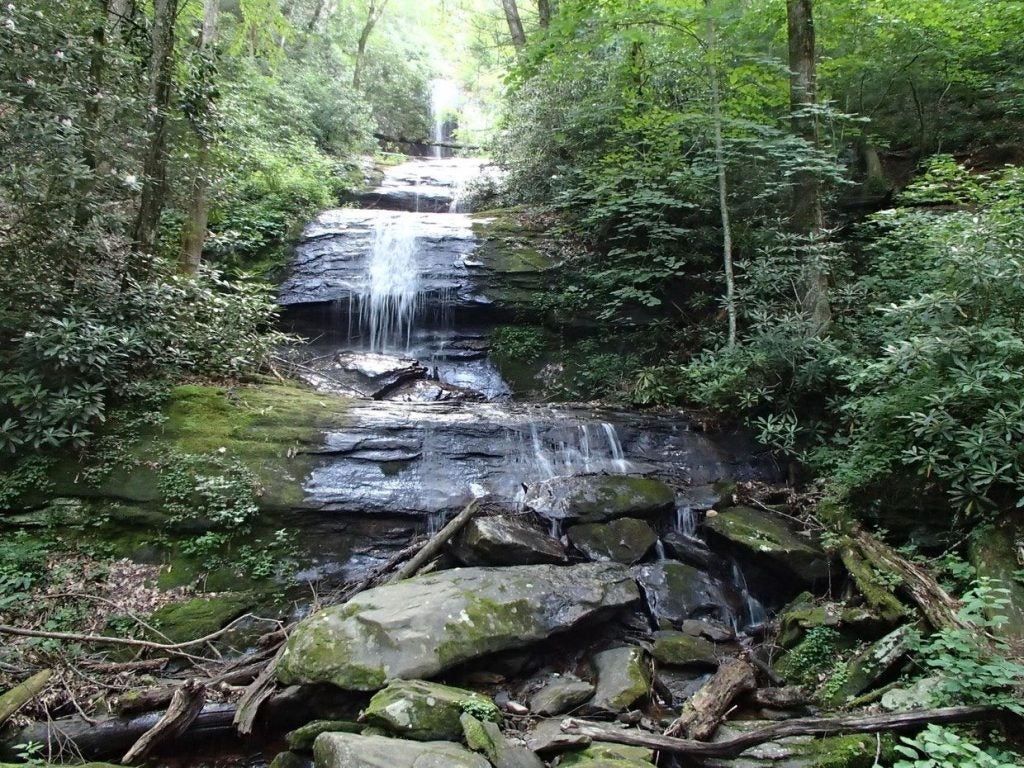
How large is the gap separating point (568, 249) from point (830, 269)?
5.03 meters

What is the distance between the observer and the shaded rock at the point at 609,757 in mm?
3357

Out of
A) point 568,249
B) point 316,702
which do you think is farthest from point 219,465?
point 568,249

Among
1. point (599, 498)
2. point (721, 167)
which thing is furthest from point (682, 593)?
point (721, 167)

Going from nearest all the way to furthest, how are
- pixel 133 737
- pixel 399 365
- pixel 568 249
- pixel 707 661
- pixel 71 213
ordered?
pixel 133 737 < pixel 707 661 < pixel 71 213 < pixel 399 365 < pixel 568 249

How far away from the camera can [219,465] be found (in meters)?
6.27

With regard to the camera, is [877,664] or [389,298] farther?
[389,298]

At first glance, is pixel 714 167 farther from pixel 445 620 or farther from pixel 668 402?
pixel 445 620

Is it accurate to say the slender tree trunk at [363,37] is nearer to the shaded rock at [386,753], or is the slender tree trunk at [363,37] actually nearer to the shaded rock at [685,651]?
the shaded rock at [685,651]

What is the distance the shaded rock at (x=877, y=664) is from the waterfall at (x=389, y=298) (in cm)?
893

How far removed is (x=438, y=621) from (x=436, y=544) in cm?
137

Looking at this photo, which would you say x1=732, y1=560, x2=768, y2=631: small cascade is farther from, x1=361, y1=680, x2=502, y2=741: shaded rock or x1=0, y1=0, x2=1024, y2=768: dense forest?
x1=361, y1=680, x2=502, y2=741: shaded rock

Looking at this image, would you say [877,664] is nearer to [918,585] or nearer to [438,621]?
[918,585]

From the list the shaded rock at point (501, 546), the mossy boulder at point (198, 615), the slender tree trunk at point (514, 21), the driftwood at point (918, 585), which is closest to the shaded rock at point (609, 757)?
the shaded rock at point (501, 546)

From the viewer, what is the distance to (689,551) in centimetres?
619
